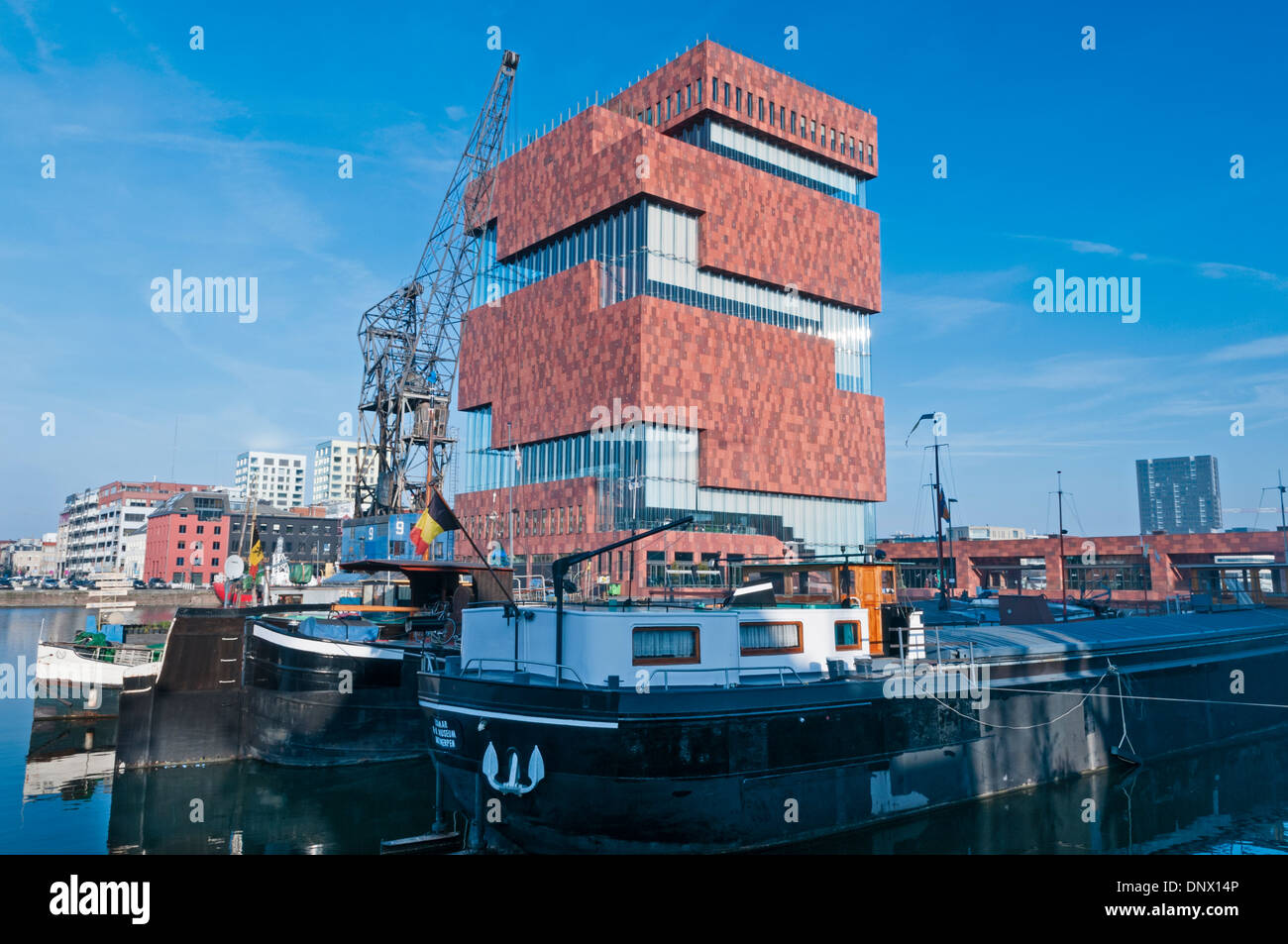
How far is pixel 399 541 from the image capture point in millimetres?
77938

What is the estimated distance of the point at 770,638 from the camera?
20.2 metres

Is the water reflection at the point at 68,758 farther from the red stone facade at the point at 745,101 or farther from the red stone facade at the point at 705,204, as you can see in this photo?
the red stone facade at the point at 745,101

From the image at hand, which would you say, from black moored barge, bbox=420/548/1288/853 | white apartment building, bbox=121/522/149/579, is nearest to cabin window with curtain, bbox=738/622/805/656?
black moored barge, bbox=420/548/1288/853

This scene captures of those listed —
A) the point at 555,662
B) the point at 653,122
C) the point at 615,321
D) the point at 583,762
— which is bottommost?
the point at 583,762

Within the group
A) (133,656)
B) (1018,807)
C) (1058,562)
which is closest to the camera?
(1018,807)

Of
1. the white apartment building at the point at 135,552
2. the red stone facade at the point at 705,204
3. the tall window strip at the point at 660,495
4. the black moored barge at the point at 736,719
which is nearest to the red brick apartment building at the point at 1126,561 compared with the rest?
the tall window strip at the point at 660,495

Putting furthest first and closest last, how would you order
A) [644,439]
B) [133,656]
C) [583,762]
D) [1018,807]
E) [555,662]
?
[644,439] < [133,656] < [1018,807] < [555,662] < [583,762]

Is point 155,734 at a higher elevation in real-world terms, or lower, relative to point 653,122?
lower

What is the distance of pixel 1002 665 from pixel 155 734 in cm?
2795

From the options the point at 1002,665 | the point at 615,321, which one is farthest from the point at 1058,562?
the point at 1002,665

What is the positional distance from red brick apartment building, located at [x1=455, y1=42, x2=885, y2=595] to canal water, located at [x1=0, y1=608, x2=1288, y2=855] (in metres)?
44.8

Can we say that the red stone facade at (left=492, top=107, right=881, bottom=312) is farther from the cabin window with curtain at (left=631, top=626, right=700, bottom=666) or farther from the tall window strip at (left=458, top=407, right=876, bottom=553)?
the cabin window with curtain at (left=631, top=626, right=700, bottom=666)

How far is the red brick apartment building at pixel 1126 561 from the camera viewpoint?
264ft
